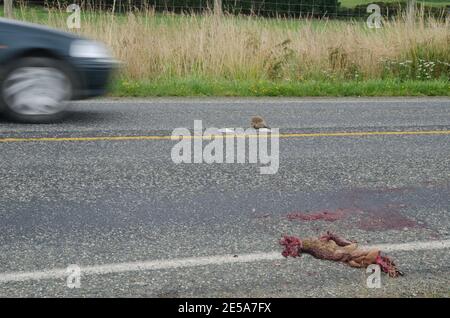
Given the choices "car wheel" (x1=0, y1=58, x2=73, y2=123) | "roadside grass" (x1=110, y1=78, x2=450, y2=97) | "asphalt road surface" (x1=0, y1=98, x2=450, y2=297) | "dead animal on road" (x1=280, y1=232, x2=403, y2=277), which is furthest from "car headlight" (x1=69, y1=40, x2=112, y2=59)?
"dead animal on road" (x1=280, y1=232, x2=403, y2=277)

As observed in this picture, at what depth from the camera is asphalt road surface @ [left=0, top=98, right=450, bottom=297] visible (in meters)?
4.43

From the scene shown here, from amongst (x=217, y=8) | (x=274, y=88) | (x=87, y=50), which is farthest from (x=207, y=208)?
(x=217, y=8)

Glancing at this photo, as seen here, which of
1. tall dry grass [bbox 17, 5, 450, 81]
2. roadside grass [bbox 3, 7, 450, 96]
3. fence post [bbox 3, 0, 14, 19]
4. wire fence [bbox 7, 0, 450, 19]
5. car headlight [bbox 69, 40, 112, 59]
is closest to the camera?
car headlight [bbox 69, 40, 112, 59]

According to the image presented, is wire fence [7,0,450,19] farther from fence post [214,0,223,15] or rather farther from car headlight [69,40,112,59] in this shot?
car headlight [69,40,112,59]

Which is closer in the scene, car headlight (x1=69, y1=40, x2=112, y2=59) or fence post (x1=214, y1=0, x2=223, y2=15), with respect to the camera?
car headlight (x1=69, y1=40, x2=112, y2=59)

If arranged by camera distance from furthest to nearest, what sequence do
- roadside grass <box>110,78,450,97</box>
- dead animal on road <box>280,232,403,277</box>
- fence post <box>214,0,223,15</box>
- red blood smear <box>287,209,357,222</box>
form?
fence post <box>214,0,223,15</box> < roadside grass <box>110,78,450,97</box> < red blood smear <box>287,209,357,222</box> < dead animal on road <box>280,232,403,277</box>

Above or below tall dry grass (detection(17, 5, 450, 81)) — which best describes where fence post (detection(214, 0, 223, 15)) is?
above

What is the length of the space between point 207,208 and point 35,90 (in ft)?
12.5

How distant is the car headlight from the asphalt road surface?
2.69ft

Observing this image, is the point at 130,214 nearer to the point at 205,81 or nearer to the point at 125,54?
the point at 205,81

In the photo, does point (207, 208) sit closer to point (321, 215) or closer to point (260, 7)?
point (321, 215)

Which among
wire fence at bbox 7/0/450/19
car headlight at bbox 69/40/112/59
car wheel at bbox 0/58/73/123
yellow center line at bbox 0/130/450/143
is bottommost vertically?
yellow center line at bbox 0/130/450/143

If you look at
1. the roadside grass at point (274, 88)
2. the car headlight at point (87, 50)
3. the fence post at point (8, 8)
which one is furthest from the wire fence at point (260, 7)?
the car headlight at point (87, 50)

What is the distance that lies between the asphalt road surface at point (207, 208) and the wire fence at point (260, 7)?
251 inches
